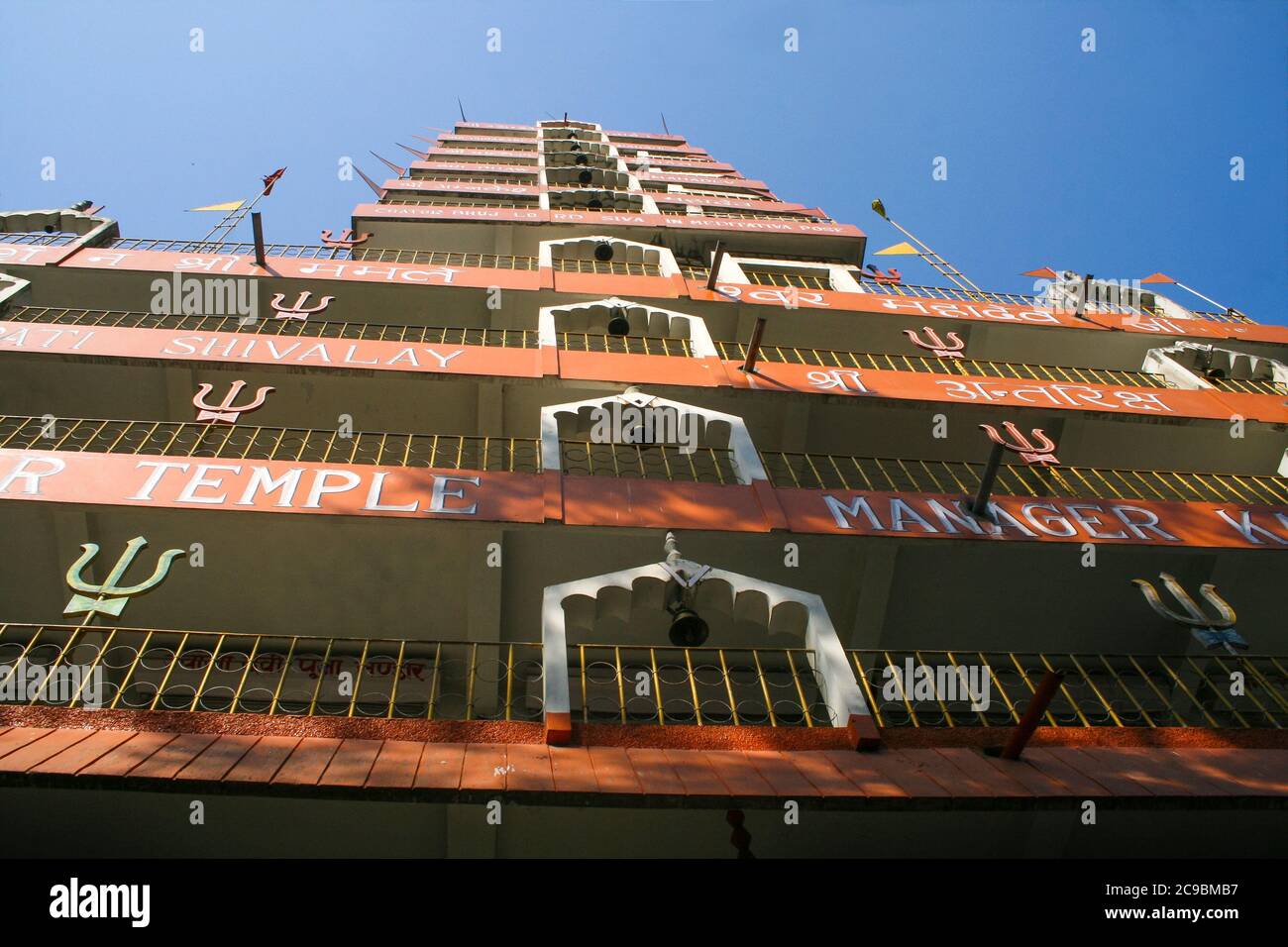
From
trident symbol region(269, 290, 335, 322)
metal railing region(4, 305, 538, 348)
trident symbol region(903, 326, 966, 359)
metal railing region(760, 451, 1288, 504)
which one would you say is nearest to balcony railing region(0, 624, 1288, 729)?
metal railing region(760, 451, 1288, 504)

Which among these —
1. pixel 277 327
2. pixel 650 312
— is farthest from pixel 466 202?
pixel 650 312

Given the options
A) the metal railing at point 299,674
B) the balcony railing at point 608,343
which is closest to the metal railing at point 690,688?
the metal railing at point 299,674

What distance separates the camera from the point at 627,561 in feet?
36.9

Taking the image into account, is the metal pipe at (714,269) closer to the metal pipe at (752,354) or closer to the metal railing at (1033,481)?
the metal pipe at (752,354)

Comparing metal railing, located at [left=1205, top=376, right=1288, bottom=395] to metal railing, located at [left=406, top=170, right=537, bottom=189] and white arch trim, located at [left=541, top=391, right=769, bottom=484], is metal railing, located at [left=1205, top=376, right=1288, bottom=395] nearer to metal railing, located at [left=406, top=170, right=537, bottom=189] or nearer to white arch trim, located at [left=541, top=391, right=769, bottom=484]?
white arch trim, located at [left=541, top=391, right=769, bottom=484]

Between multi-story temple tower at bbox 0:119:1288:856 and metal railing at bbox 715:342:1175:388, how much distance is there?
13 centimetres

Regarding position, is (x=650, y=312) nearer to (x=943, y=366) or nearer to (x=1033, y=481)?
(x=943, y=366)

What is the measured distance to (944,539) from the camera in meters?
10.8

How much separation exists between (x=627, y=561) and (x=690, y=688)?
1.85 metres

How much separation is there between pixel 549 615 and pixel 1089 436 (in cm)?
1103

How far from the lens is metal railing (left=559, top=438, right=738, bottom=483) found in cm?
1323
